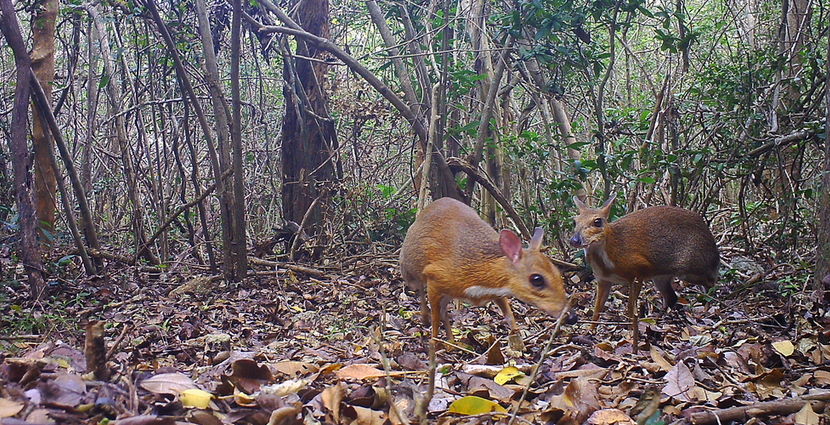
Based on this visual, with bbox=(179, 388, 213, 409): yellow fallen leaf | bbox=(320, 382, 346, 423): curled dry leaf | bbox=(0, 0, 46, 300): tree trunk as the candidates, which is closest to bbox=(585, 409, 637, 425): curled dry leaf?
bbox=(320, 382, 346, 423): curled dry leaf

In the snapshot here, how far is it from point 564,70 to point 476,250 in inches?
123

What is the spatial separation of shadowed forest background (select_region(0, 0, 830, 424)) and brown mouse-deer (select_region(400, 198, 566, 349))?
315 millimetres

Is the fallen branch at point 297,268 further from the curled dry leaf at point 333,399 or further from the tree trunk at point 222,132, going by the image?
the curled dry leaf at point 333,399

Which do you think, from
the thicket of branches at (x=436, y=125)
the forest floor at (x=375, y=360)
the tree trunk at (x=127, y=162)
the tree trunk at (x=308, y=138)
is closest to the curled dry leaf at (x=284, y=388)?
the forest floor at (x=375, y=360)

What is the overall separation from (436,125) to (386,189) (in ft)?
5.54

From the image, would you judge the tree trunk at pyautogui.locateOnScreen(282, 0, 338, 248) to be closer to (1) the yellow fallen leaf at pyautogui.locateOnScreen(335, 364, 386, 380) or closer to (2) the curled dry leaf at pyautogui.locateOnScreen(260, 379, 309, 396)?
(1) the yellow fallen leaf at pyautogui.locateOnScreen(335, 364, 386, 380)

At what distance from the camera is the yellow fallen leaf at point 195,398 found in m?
2.38

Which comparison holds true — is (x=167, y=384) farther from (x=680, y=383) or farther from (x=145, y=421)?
(x=680, y=383)

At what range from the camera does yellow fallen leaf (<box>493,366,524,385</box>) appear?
3203mm

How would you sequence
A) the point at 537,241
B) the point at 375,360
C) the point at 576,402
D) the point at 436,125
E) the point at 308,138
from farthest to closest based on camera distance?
the point at 308,138
the point at 436,125
the point at 537,241
the point at 375,360
the point at 576,402

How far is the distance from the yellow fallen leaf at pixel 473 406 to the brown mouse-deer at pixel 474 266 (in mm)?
1362

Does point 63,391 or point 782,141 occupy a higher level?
point 782,141

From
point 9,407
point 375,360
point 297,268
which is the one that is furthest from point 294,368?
point 297,268

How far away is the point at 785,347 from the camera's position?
3.69 meters
